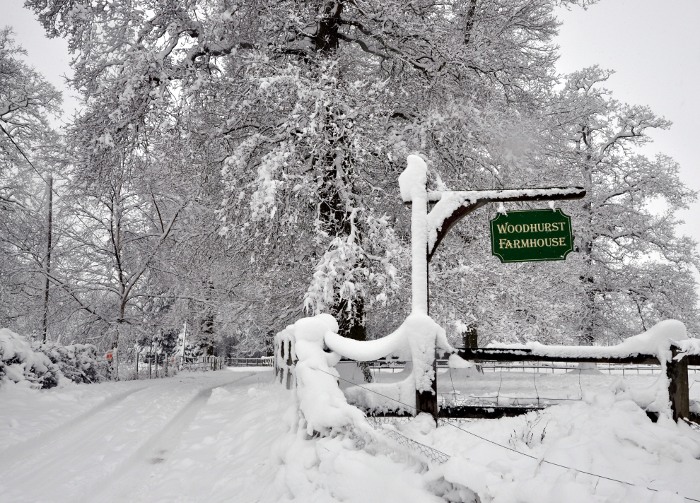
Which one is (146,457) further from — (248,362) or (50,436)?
(248,362)

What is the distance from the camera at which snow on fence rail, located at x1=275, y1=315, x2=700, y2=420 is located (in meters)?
4.64

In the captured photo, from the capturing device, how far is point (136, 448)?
21.7ft

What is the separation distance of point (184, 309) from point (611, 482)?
70.2ft

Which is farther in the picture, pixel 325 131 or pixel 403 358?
pixel 325 131

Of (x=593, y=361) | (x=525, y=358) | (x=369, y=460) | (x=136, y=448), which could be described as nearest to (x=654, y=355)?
(x=593, y=361)

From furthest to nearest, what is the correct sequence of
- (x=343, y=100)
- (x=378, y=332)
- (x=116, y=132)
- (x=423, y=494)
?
(x=378, y=332)
(x=116, y=132)
(x=343, y=100)
(x=423, y=494)

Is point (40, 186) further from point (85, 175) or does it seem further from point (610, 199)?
point (610, 199)

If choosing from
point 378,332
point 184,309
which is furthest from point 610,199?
point 184,309

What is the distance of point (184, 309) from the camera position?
22547 mm

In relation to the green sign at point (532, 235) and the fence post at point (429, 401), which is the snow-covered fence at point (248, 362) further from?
the fence post at point (429, 401)

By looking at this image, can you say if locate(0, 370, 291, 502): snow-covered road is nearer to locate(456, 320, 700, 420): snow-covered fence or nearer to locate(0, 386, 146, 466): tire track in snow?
locate(0, 386, 146, 466): tire track in snow

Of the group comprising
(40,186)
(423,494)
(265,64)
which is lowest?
(423,494)

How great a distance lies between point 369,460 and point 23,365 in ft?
32.6

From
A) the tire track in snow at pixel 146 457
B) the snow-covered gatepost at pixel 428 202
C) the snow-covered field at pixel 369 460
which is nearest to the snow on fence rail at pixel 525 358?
the snow-covered field at pixel 369 460
